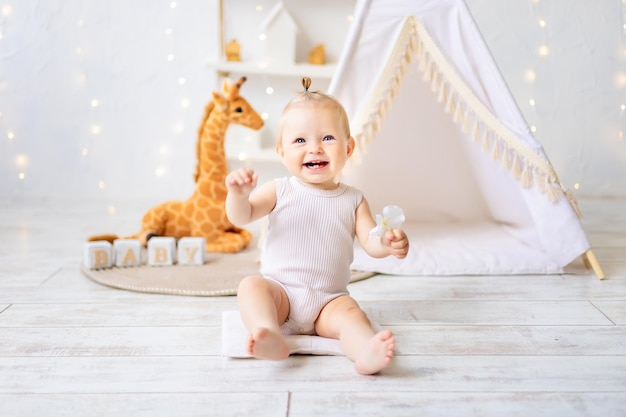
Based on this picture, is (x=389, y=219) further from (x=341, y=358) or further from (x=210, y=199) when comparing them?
(x=210, y=199)

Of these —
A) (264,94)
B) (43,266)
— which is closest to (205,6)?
(264,94)

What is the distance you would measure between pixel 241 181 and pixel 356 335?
37 cm

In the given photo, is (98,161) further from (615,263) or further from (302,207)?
(615,263)

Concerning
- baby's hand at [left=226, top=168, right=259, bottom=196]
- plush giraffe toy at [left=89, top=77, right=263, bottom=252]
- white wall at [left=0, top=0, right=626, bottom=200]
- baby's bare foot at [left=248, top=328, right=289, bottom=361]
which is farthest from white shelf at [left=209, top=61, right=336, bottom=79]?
baby's bare foot at [left=248, top=328, right=289, bottom=361]

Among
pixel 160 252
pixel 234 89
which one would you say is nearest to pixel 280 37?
pixel 234 89

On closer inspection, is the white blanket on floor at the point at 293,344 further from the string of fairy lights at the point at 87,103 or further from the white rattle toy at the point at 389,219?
the string of fairy lights at the point at 87,103

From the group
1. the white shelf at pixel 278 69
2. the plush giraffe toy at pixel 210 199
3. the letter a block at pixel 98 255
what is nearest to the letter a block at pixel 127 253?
the letter a block at pixel 98 255

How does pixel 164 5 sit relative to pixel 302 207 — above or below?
above

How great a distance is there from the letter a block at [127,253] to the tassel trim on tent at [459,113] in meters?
0.74

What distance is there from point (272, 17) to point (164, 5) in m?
0.55

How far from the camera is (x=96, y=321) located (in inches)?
59.8

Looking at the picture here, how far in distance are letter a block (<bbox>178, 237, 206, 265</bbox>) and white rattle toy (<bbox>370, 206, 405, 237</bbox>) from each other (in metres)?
0.88

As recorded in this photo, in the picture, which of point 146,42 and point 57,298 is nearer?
point 57,298

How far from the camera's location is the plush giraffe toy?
227 cm
